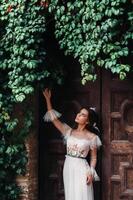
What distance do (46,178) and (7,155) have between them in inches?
25.9

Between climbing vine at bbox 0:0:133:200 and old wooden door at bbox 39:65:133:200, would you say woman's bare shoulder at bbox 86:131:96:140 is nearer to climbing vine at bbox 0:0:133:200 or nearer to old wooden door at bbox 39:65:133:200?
old wooden door at bbox 39:65:133:200

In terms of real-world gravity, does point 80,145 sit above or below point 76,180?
above

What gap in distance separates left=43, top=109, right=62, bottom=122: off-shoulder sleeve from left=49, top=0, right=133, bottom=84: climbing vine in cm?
77

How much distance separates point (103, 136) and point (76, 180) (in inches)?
26.2

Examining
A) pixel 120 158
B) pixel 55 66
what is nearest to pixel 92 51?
pixel 55 66

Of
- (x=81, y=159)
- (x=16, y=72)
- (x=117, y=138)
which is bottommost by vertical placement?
(x=81, y=159)

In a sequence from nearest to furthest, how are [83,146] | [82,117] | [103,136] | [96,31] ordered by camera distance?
[96,31], [83,146], [82,117], [103,136]

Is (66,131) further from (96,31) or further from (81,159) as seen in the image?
(96,31)

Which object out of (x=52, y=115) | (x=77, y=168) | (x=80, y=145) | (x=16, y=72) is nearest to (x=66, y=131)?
(x=52, y=115)

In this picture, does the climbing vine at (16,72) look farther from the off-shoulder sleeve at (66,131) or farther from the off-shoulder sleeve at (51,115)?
the off-shoulder sleeve at (66,131)

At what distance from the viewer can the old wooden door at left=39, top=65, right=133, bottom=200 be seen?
311 inches

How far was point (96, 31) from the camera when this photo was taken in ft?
23.6

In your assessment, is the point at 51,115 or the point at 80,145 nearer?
the point at 80,145

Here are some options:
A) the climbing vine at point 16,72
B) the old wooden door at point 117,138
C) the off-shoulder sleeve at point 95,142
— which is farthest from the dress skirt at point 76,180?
the climbing vine at point 16,72
